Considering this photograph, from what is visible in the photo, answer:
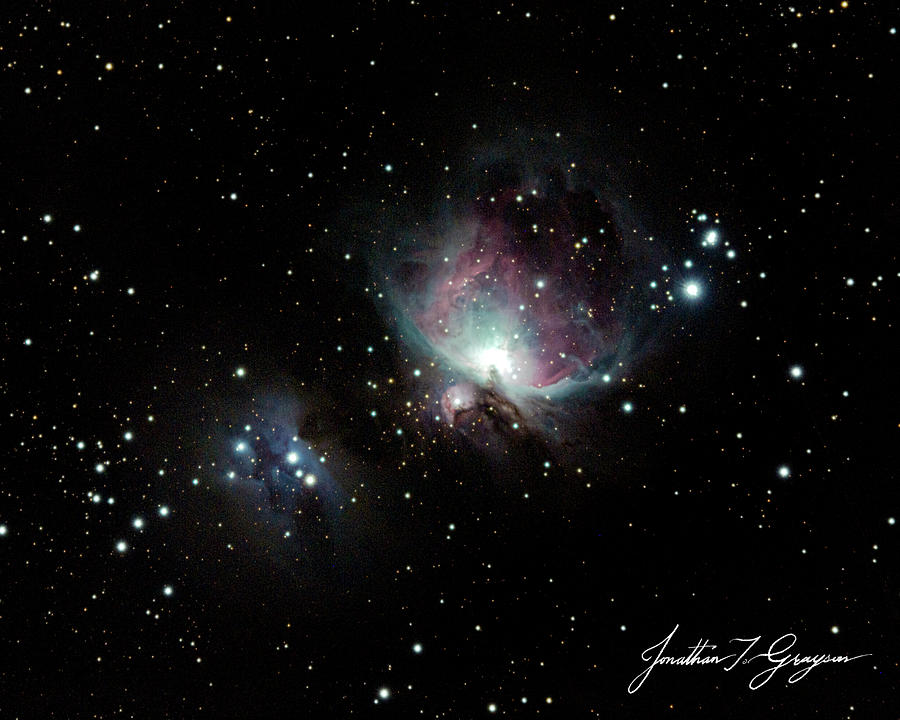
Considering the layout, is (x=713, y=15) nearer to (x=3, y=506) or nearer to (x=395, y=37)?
(x=395, y=37)

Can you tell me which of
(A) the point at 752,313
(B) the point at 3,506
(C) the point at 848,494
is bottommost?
(C) the point at 848,494

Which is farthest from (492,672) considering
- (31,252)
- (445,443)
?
(31,252)
